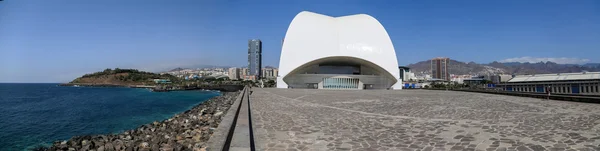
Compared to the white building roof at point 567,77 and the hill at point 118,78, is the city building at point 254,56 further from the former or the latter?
the white building roof at point 567,77

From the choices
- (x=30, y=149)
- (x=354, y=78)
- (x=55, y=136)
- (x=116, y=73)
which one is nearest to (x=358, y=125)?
(x=30, y=149)

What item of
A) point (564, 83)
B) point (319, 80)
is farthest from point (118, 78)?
point (564, 83)

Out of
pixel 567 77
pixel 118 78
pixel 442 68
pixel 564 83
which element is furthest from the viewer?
pixel 442 68

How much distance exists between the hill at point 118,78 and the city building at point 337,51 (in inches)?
3290

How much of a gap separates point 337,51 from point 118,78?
10491cm

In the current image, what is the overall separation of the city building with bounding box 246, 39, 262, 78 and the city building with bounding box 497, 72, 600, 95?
5629 inches

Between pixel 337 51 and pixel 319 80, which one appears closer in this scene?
pixel 337 51

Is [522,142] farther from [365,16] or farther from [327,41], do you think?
[365,16]

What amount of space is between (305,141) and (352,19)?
134 feet

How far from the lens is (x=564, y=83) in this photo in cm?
3447

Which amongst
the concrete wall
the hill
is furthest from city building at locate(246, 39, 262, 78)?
the concrete wall

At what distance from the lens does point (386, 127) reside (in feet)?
21.2

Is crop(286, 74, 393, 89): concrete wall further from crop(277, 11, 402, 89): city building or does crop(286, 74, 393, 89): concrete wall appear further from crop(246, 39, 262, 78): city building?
crop(246, 39, 262, 78): city building

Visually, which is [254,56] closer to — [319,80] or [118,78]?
[118,78]
